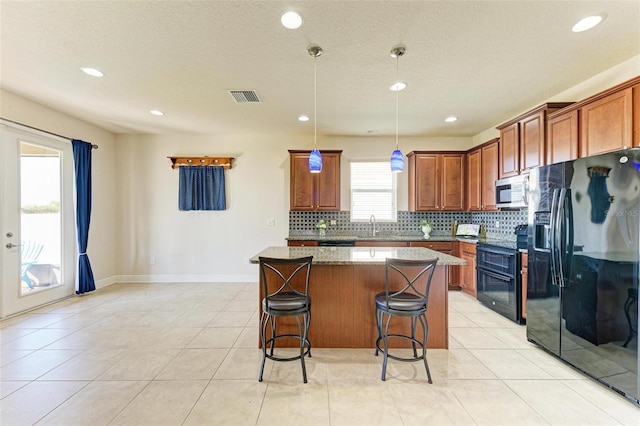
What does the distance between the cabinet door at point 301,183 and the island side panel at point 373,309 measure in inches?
92.4

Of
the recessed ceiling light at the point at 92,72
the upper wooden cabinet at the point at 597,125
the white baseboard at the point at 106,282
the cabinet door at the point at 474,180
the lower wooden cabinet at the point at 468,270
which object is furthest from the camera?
the white baseboard at the point at 106,282

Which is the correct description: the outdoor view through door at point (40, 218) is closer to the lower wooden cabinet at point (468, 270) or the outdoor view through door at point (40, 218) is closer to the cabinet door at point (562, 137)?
the lower wooden cabinet at point (468, 270)

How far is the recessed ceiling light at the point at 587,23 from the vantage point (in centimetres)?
199

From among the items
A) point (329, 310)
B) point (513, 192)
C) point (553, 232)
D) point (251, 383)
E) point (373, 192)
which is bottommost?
point (251, 383)

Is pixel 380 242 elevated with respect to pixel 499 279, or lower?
elevated

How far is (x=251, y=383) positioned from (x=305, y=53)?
9.32 ft

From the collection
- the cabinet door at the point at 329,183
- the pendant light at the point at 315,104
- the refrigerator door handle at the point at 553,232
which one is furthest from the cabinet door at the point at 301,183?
the refrigerator door handle at the point at 553,232

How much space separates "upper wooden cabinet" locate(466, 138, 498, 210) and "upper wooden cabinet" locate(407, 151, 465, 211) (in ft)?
0.47

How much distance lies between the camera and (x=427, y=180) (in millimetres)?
4777

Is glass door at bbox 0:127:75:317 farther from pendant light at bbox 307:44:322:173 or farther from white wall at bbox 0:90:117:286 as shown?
pendant light at bbox 307:44:322:173

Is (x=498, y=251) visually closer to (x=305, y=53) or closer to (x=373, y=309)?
(x=373, y=309)

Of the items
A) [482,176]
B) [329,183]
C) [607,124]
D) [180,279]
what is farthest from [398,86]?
[180,279]

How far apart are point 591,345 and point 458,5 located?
2780 millimetres

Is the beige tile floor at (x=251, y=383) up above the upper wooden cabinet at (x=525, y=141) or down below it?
below
